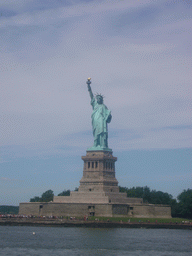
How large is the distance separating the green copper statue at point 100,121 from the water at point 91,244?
30.2 m

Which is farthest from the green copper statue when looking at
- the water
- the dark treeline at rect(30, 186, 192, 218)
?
the water

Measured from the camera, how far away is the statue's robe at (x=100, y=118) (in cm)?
8875

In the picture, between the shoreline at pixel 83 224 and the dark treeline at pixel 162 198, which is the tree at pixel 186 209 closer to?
the dark treeline at pixel 162 198

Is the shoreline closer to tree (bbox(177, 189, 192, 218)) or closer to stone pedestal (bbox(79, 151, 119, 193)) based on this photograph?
stone pedestal (bbox(79, 151, 119, 193))

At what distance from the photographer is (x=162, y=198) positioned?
107 meters

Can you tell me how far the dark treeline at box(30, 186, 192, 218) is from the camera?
298 ft

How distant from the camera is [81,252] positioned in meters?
43.1

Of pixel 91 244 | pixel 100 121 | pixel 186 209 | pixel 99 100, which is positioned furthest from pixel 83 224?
pixel 99 100

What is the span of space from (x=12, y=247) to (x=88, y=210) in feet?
110

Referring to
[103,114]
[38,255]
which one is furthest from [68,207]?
[38,255]

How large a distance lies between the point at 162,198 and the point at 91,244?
60883 millimetres

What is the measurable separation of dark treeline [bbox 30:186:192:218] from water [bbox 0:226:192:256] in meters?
31.0

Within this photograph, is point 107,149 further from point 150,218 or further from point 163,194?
point 163,194

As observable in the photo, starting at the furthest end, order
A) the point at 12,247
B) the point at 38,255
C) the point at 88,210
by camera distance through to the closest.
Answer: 1. the point at 88,210
2. the point at 12,247
3. the point at 38,255
